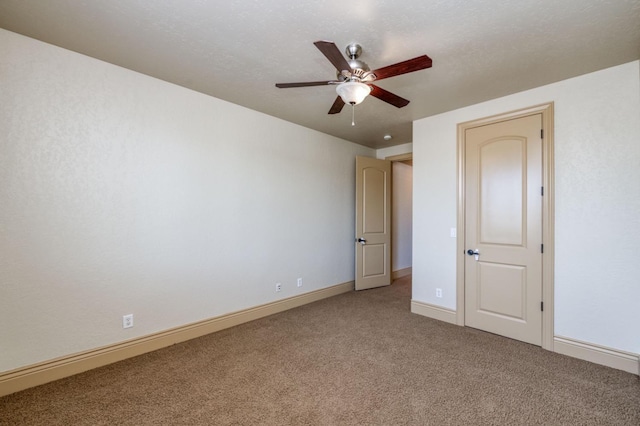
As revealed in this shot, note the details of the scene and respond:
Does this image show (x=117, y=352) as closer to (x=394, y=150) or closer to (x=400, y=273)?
(x=394, y=150)

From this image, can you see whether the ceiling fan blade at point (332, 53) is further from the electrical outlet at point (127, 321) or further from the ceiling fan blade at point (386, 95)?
the electrical outlet at point (127, 321)

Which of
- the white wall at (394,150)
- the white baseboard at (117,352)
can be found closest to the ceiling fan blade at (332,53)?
the white baseboard at (117,352)

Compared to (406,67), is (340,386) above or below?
below

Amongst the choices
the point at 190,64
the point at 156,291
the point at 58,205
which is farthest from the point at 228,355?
the point at 190,64

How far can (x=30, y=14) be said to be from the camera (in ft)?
6.33

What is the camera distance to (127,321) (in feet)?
8.63

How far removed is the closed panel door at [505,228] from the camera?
2941mm

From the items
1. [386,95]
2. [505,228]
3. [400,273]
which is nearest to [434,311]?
[505,228]

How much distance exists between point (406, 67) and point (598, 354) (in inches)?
117

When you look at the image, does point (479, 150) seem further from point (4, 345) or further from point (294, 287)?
point (4, 345)

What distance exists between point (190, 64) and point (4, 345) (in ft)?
8.45

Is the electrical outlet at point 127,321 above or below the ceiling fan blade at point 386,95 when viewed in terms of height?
below

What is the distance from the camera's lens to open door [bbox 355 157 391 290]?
16.0 ft

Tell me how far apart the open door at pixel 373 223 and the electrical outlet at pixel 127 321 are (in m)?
3.24
